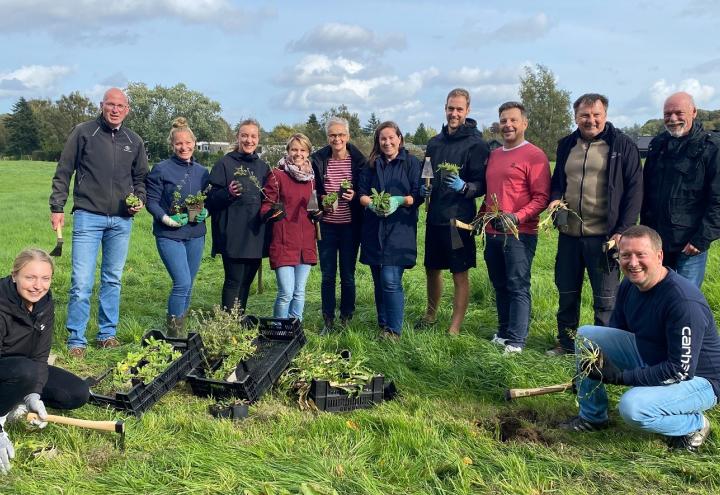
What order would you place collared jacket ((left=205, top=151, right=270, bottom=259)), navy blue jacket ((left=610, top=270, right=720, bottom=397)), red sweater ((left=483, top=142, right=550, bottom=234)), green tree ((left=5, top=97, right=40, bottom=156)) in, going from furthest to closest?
green tree ((left=5, top=97, right=40, bottom=156)), collared jacket ((left=205, top=151, right=270, bottom=259)), red sweater ((left=483, top=142, right=550, bottom=234)), navy blue jacket ((left=610, top=270, right=720, bottom=397))

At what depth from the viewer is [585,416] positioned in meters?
4.31

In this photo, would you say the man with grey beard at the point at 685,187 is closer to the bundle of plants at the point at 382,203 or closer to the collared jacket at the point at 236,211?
the bundle of plants at the point at 382,203

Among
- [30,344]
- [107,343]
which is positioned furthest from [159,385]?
[107,343]

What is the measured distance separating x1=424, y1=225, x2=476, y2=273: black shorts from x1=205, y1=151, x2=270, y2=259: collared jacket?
1.74 m

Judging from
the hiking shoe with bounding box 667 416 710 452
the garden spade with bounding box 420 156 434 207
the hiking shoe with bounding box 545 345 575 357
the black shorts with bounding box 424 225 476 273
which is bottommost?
the hiking shoe with bounding box 667 416 710 452

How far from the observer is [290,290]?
20.0 ft

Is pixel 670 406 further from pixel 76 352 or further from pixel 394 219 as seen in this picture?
pixel 76 352

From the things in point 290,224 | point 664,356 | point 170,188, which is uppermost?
point 170,188

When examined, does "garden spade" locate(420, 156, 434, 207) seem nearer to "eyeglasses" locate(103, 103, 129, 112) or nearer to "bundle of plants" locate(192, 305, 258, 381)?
"bundle of plants" locate(192, 305, 258, 381)

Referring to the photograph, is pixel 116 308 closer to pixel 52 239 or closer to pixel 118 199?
pixel 118 199

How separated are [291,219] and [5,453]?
3.21 m

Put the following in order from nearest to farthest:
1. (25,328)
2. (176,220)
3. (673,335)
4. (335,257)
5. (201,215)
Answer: (673,335), (25,328), (176,220), (201,215), (335,257)

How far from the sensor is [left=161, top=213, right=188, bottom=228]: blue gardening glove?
233 inches

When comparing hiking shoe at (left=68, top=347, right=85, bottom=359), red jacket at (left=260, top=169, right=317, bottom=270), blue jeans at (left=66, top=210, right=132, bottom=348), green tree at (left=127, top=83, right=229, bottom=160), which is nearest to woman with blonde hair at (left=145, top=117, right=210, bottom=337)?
blue jeans at (left=66, top=210, right=132, bottom=348)
